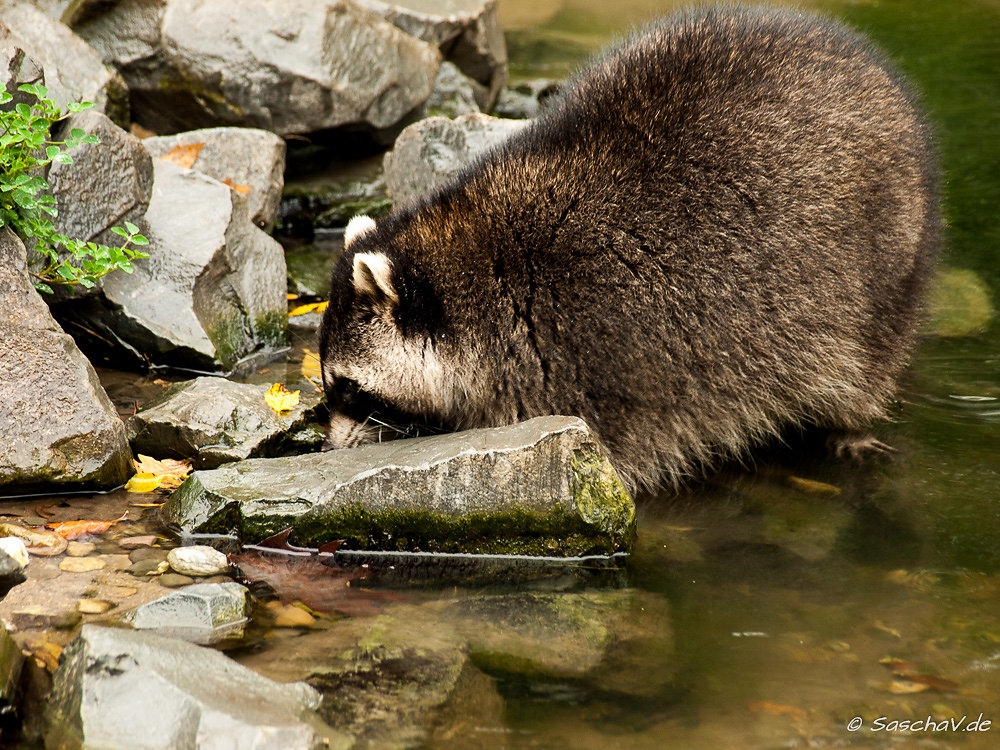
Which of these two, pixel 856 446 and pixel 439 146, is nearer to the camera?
pixel 856 446

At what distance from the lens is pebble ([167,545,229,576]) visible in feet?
11.5

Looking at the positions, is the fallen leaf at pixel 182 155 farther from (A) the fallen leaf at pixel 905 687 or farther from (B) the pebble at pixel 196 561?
(A) the fallen leaf at pixel 905 687

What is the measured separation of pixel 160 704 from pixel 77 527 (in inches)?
56.2

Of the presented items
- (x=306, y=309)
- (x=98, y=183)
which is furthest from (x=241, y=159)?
(x=98, y=183)

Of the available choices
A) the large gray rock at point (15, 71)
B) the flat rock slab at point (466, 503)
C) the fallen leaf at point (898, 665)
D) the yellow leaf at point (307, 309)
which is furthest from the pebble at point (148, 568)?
the yellow leaf at point (307, 309)

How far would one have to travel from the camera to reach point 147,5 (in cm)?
738

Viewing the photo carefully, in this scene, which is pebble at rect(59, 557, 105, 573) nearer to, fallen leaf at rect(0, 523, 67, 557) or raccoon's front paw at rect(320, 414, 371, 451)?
fallen leaf at rect(0, 523, 67, 557)

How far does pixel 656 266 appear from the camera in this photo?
4.15m

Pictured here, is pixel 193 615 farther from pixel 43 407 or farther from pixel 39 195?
pixel 39 195

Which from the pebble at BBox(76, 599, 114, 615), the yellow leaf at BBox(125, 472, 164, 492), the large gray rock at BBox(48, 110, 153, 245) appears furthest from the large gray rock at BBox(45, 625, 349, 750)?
the large gray rock at BBox(48, 110, 153, 245)

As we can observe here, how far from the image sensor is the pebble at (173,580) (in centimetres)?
341

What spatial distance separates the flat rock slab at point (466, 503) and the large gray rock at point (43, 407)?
48 cm

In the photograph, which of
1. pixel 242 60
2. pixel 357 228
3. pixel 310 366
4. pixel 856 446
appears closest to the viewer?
pixel 357 228

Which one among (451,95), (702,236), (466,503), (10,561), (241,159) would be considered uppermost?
(451,95)
